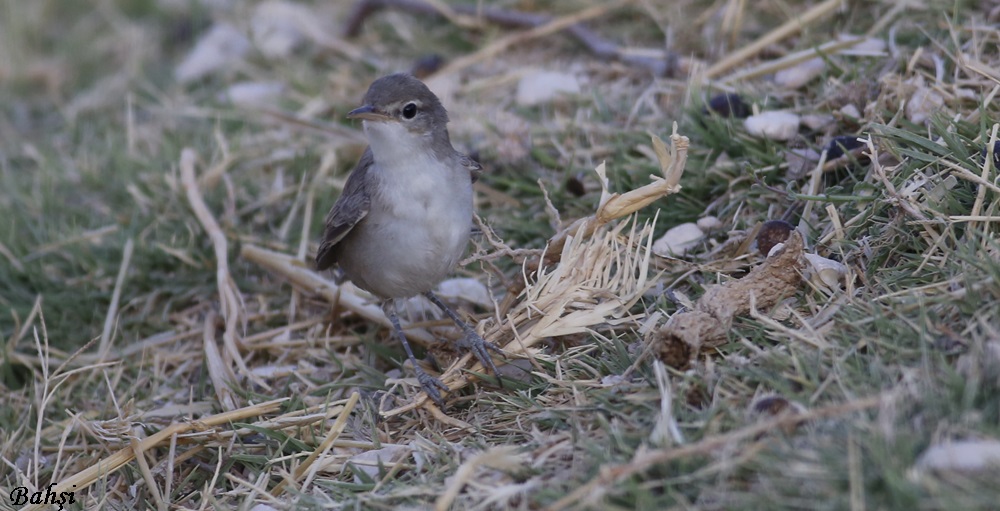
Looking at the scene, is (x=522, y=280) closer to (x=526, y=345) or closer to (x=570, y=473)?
(x=526, y=345)

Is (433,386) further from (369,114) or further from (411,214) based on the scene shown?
(369,114)

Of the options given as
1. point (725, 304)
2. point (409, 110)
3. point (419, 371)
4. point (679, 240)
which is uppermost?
point (409, 110)

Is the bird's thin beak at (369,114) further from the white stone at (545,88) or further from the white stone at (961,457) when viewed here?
the white stone at (961,457)

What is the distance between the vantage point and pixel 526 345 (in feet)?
13.2

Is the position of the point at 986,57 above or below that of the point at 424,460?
above

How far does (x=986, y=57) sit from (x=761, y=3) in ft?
5.40

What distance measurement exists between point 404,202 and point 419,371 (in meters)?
0.74

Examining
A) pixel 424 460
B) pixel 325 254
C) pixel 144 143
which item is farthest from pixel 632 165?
pixel 144 143

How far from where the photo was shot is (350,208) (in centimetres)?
447

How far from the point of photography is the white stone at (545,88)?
592cm

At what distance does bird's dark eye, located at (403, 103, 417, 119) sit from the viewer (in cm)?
446

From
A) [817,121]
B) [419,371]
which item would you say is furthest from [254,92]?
[817,121]

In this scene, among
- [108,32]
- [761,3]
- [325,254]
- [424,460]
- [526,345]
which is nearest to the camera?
[424,460]

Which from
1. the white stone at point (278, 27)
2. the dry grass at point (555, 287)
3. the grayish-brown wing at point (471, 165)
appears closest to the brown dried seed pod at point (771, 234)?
the dry grass at point (555, 287)
